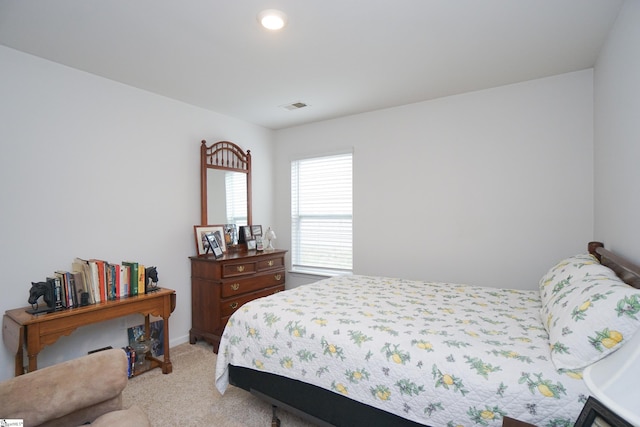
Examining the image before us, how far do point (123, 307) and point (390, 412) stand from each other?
2.11 meters

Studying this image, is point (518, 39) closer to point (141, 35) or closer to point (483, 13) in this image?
point (483, 13)

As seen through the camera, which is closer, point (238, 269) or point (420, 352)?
point (420, 352)

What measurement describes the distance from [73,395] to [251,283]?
2.16 meters

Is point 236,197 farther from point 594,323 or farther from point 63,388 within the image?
point 594,323

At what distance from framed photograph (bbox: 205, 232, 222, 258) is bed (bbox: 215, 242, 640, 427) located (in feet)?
4.11

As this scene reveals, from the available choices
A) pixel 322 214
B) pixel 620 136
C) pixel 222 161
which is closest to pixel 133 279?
pixel 222 161

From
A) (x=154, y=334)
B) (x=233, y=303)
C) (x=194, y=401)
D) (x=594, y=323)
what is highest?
(x=594, y=323)

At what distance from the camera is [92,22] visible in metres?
1.91

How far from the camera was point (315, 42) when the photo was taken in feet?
7.08

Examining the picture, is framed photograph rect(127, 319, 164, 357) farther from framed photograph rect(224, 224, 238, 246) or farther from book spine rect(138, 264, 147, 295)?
framed photograph rect(224, 224, 238, 246)

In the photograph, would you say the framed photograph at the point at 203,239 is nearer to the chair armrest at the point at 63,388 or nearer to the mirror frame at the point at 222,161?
the mirror frame at the point at 222,161

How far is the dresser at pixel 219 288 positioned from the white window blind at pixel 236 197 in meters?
0.48

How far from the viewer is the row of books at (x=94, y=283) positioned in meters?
2.19

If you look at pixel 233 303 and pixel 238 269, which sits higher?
pixel 238 269
